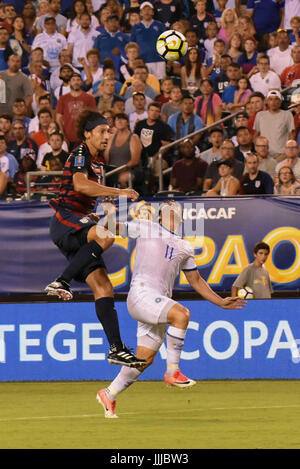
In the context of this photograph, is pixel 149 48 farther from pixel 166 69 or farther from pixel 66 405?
pixel 66 405

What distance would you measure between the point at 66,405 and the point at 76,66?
1058 cm

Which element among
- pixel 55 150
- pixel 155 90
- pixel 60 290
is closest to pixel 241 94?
pixel 155 90

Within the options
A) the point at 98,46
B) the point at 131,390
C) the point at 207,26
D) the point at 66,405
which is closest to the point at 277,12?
the point at 207,26

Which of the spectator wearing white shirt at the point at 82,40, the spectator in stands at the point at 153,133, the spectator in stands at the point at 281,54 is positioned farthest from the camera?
the spectator wearing white shirt at the point at 82,40

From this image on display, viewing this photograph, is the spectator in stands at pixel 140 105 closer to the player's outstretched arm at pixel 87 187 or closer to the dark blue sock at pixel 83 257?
the player's outstretched arm at pixel 87 187

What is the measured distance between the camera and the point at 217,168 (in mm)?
15914

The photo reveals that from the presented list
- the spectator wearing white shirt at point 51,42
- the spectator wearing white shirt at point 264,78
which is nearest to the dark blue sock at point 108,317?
the spectator wearing white shirt at point 264,78

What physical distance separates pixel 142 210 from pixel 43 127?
4.78 metres

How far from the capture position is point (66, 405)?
37.5 ft

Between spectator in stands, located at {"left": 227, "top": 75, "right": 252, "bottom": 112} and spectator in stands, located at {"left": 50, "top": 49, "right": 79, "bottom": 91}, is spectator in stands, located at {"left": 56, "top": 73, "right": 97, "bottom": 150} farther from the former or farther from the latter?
spectator in stands, located at {"left": 227, "top": 75, "right": 252, "bottom": 112}

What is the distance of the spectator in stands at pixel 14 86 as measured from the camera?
19.5 metres

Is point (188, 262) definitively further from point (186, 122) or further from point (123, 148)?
point (186, 122)

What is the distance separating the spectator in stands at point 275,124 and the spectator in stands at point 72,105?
3.25 meters

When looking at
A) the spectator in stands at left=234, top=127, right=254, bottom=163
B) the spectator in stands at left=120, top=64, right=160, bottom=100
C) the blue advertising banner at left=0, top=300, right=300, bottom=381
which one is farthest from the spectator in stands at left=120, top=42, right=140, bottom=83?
the blue advertising banner at left=0, top=300, right=300, bottom=381
